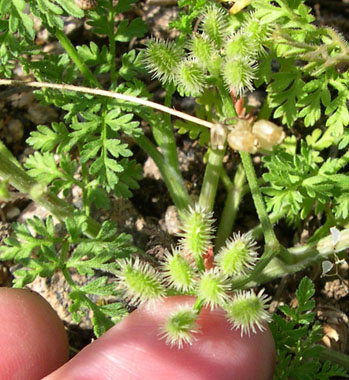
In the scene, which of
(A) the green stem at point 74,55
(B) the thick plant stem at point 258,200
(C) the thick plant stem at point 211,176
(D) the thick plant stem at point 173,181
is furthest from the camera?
(D) the thick plant stem at point 173,181

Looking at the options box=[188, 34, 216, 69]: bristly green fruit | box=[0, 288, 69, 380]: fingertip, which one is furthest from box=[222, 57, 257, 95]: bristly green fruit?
box=[0, 288, 69, 380]: fingertip

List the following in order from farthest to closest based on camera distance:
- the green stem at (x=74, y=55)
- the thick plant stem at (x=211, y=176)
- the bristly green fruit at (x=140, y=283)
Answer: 1. the thick plant stem at (x=211, y=176)
2. the green stem at (x=74, y=55)
3. the bristly green fruit at (x=140, y=283)

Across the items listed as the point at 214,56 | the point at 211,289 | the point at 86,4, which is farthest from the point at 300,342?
the point at 86,4

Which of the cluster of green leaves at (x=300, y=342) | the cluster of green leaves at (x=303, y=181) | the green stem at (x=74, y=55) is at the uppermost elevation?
the green stem at (x=74, y=55)

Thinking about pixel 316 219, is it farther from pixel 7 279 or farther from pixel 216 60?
pixel 7 279

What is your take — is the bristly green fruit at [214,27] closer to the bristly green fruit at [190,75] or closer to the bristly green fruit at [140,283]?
the bristly green fruit at [190,75]

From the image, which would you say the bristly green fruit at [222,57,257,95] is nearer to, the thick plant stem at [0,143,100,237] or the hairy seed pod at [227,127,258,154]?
the hairy seed pod at [227,127,258,154]

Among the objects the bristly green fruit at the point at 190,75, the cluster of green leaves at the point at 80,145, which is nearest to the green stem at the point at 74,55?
the cluster of green leaves at the point at 80,145

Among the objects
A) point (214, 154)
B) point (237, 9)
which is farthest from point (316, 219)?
point (237, 9)
